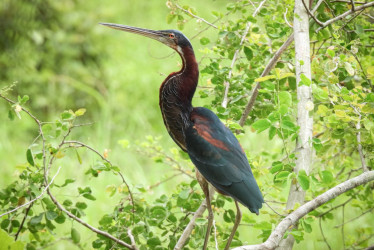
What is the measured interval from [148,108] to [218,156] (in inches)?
127

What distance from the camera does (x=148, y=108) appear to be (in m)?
5.71

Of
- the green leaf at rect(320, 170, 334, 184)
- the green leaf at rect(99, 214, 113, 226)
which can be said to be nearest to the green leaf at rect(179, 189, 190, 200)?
the green leaf at rect(99, 214, 113, 226)

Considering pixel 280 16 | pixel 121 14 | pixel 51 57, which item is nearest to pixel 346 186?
pixel 280 16

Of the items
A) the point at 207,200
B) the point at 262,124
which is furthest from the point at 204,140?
the point at 262,124

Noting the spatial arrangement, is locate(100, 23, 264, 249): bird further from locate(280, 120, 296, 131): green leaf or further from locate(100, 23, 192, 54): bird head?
locate(280, 120, 296, 131): green leaf

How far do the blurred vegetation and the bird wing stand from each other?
0.07 metres

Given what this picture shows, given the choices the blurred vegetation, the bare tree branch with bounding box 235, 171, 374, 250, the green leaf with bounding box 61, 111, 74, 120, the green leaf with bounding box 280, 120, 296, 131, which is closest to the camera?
the bare tree branch with bounding box 235, 171, 374, 250

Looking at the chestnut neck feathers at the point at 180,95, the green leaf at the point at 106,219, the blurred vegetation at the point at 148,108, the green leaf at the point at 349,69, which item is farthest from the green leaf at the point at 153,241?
the green leaf at the point at 349,69

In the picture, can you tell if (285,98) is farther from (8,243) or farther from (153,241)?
(8,243)

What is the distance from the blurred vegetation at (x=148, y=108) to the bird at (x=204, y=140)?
0.24 feet

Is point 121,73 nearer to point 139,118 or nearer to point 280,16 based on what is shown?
point 139,118

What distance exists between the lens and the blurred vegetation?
251 cm

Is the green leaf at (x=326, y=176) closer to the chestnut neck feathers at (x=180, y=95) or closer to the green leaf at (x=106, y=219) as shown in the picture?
the chestnut neck feathers at (x=180, y=95)

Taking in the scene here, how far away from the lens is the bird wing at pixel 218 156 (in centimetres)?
246
